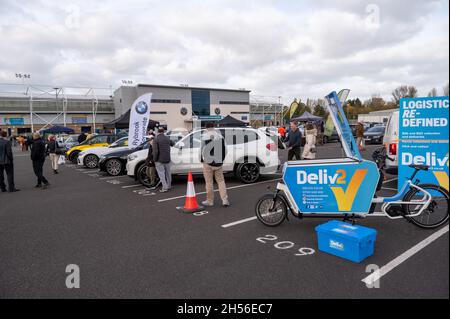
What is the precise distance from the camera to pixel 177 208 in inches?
254

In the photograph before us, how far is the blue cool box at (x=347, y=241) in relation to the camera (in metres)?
3.70

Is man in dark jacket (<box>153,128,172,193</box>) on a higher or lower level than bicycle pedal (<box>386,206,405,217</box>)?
higher

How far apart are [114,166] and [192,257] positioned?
8.56 metres

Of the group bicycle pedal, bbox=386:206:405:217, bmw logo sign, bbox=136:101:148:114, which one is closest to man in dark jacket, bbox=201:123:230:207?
bicycle pedal, bbox=386:206:405:217

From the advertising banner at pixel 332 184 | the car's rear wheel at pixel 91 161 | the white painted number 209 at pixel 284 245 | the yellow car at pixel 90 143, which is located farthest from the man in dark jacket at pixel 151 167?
the yellow car at pixel 90 143

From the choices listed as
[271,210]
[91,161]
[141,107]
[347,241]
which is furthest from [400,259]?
[91,161]

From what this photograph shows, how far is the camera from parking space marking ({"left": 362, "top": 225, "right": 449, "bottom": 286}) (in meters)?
3.29

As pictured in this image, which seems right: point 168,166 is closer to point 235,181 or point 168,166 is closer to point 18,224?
point 235,181

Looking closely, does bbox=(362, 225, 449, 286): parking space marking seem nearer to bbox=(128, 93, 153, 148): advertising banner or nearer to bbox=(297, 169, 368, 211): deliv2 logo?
bbox=(297, 169, 368, 211): deliv2 logo

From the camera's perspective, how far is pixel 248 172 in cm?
914

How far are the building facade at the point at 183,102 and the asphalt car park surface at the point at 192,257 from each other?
50885mm

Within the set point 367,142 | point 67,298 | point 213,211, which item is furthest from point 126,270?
point 367,142

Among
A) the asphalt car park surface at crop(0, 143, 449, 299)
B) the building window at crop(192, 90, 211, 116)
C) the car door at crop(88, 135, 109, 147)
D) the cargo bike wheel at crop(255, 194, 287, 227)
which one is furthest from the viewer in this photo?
the building window at crop(192, 90, 211, 116)

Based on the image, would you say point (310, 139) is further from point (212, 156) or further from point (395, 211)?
point (395, 211)
